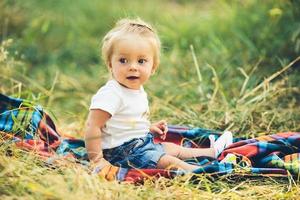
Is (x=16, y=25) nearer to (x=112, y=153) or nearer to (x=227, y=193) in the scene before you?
(x=112, y=153)

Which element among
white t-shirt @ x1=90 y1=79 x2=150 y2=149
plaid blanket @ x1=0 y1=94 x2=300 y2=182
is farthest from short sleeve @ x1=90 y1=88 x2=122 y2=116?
plaid blanket @ x1=0 y1=94 x2=300 y2=182

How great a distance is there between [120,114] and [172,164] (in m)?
0.33

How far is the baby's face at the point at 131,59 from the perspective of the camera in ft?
9.47

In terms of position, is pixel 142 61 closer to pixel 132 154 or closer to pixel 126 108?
pixel 126 108

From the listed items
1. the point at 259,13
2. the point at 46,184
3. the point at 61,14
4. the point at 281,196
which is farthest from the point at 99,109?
the point at 61,14

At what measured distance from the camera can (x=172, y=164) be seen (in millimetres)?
2850

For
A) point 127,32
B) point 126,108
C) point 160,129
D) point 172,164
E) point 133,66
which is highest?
point 127,32

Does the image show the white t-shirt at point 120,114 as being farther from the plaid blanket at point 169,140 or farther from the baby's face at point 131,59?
the plaid blanket at point 169,140

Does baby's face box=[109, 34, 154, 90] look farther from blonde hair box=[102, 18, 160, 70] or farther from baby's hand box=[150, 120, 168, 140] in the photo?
baby's hand box=[150, 120, 168, 140]

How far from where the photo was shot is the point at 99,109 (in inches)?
111

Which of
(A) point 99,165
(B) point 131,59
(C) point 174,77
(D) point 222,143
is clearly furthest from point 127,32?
(C) point 174,77

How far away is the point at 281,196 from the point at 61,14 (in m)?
3.99

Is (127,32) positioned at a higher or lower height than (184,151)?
higher

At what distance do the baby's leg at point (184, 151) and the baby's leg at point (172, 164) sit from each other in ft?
0.54
